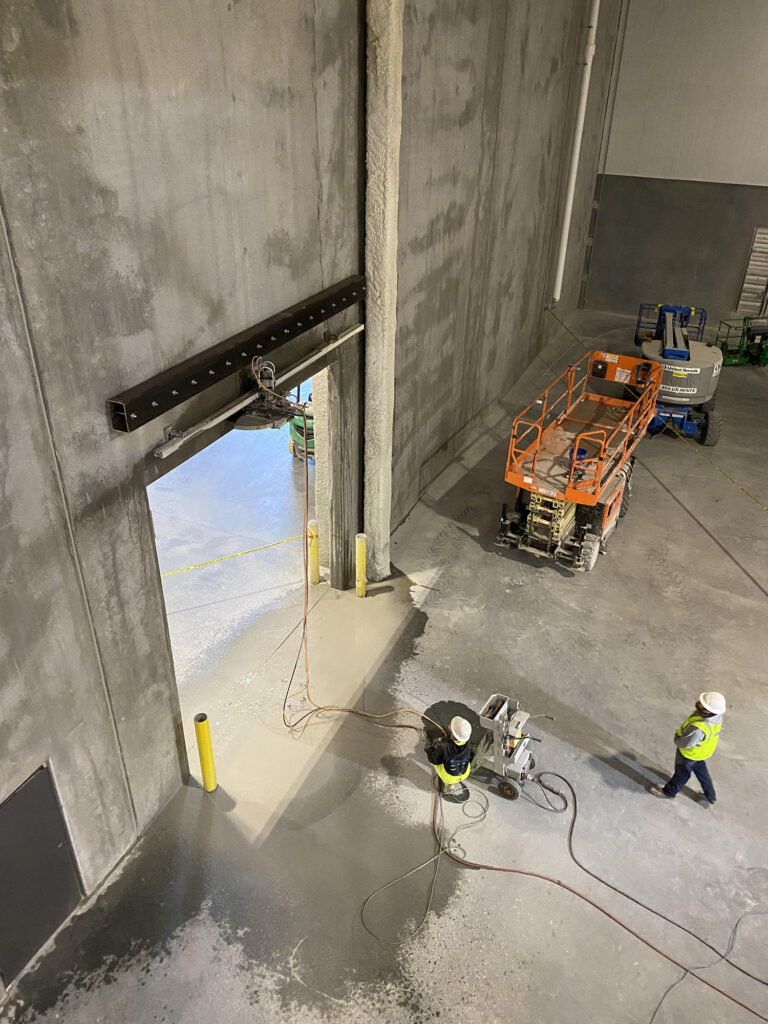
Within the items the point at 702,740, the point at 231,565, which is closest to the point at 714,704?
the point at 702,740

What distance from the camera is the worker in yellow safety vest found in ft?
23.7

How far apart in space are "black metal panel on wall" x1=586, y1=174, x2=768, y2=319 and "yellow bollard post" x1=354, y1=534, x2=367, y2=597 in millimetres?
15098

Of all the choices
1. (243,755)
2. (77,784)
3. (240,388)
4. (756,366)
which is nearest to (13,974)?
(77,784)

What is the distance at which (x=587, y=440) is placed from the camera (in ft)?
39.8

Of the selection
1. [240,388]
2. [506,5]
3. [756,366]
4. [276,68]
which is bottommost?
[756,366]

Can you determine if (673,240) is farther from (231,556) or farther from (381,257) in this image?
(231,556)

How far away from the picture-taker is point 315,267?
828cm

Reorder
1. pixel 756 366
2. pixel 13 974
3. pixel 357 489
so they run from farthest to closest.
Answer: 1. pixel 756 366
2. pixel 357 489
3. pixel 13 974

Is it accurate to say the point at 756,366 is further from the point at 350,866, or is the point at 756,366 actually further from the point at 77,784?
the point at 77,784

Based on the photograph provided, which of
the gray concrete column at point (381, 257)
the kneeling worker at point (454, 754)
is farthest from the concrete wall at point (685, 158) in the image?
the kneeling worker at point (454, 754)

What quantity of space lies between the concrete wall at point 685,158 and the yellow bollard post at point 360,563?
15.2 m

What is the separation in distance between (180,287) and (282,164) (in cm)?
191

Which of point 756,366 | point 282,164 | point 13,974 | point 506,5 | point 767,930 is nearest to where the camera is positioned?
point 13,974

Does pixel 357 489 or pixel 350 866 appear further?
pixel 357 489
